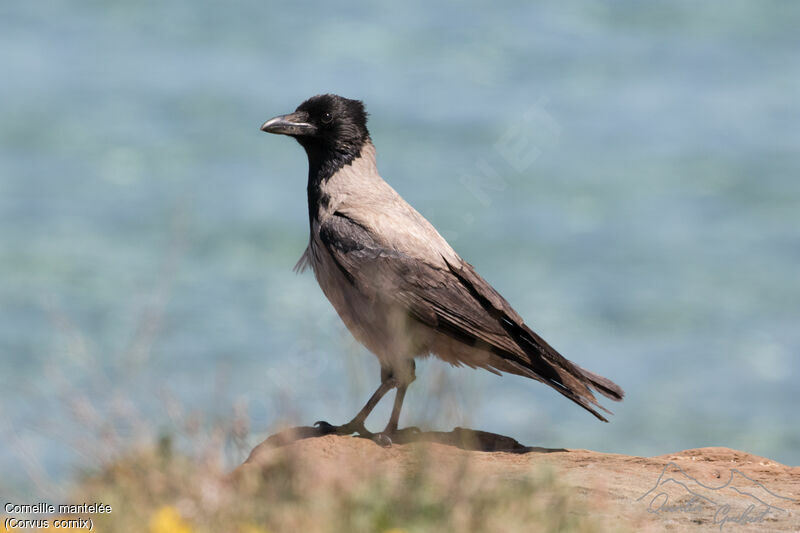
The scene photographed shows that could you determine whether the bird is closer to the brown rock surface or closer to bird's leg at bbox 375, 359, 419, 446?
bird's leg at bbox 375, 359, 419, 446

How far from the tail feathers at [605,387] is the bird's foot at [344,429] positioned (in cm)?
146

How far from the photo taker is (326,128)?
775 centimetres

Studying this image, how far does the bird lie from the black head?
66 centimetres

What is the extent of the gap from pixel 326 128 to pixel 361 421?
7.43 ft

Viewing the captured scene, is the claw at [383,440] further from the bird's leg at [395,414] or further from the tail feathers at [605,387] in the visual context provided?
the tail feathers at [605,387]

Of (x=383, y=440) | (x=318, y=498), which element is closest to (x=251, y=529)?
(x=318, y=498)

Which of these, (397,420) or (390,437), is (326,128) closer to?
(397,420)

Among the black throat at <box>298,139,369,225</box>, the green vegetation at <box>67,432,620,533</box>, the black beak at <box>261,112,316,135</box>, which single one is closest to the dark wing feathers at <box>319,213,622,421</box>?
the black throat at <box>298,139,369,225</box>

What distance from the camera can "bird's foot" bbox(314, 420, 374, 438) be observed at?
6.65 metres

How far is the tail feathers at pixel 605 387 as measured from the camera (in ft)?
22.2

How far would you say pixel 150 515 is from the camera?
14.0 ft

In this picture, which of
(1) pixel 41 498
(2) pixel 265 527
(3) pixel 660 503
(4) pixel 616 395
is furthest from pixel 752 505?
(1) pixel 41 498

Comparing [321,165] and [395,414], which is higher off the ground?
[321,165]

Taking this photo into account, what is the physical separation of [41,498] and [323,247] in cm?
287
